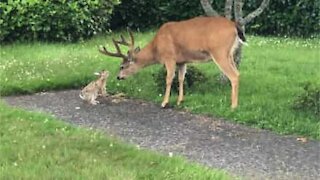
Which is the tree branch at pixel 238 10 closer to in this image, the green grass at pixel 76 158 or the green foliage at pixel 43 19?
the green grass at pixel 76 158

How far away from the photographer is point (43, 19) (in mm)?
15266

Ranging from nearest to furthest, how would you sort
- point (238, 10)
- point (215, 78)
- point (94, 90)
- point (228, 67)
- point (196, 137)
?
point (196, 137), point (228, 67), point (94, 90), point (238, 10), point (215, 78)

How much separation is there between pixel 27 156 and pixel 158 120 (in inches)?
92.0

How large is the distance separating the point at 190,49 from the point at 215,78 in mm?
1390

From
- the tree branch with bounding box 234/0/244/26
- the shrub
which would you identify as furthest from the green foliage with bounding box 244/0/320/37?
the shrub

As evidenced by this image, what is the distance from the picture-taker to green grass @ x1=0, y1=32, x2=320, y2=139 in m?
9.26

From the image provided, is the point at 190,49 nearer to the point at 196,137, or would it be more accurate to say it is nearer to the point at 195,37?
the point at 195,37

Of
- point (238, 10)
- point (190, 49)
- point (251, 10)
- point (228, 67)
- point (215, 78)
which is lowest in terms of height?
point (215, 78)

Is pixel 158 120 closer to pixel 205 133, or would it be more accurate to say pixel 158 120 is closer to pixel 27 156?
pixel 205 133

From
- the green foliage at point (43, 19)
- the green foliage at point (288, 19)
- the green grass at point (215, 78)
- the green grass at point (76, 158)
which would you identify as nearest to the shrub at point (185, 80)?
the green grass at point (215, 78)

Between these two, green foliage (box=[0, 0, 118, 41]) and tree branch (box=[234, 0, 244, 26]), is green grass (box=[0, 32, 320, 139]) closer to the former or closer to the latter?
green foliage (box=[0, 0, 118, 41])

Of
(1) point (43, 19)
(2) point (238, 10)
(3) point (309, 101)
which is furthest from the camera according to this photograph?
(1) point (43, 19)

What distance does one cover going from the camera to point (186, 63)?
10445 mm

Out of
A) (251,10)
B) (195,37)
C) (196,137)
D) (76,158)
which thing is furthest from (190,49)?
(251,10)
